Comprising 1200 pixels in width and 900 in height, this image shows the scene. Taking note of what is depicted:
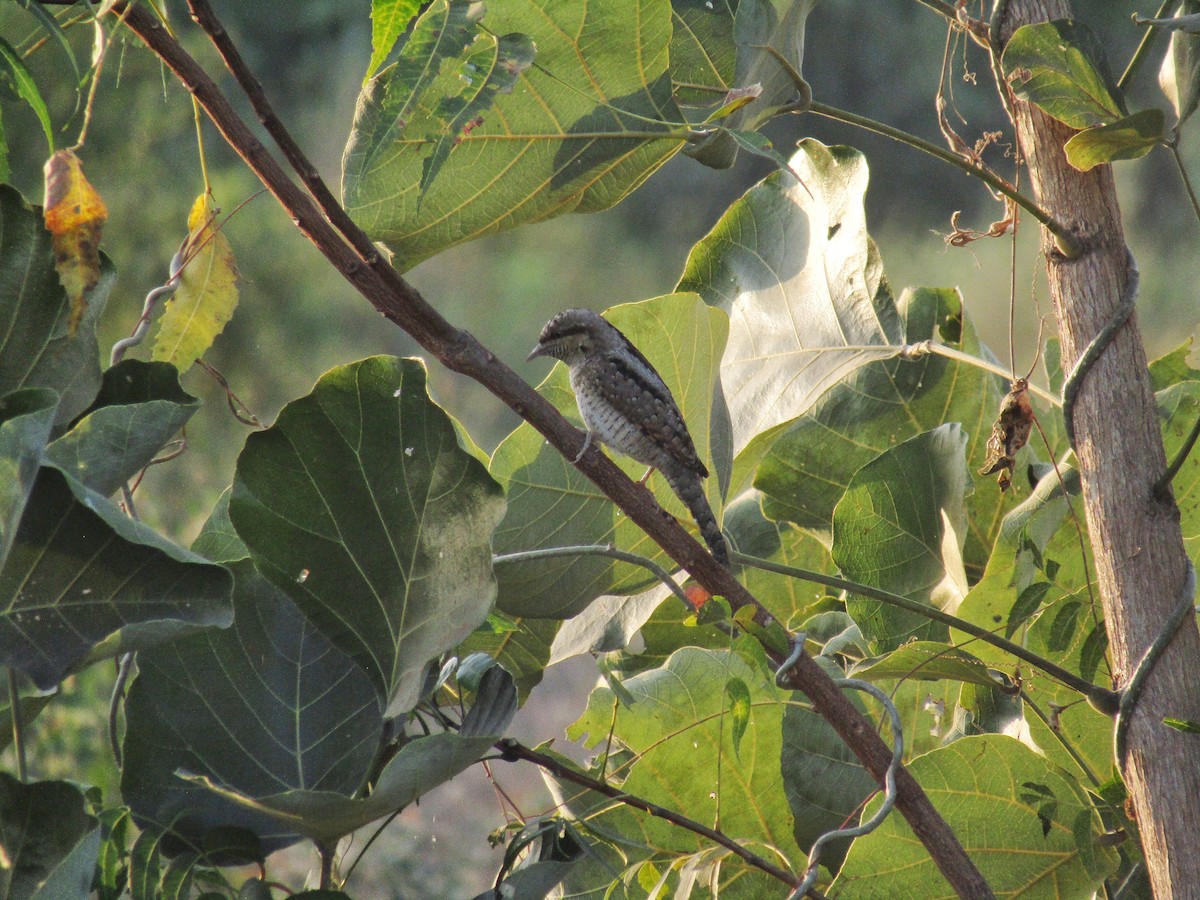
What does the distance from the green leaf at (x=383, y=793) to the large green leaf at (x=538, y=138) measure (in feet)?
1.51

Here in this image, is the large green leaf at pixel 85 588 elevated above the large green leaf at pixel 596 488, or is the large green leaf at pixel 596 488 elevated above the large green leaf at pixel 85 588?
the large green leaf at pixel 85 588

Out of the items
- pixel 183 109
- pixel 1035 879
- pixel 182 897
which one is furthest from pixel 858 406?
pixel 183 109

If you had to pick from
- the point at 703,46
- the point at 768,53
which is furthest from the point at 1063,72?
the point at 703,46

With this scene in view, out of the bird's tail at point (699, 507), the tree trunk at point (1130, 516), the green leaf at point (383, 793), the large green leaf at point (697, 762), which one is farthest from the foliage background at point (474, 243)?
the green leaf at point (383, 793)

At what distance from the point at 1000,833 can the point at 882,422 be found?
0.51 meters

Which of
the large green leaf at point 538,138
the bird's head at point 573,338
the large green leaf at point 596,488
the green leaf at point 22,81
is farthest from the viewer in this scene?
the bird's head at point 573,338

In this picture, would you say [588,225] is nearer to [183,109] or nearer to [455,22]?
[183,109]

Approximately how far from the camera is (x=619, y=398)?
1820 mm

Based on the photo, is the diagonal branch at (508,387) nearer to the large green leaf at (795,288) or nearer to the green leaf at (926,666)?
the green leaf at (926,666)

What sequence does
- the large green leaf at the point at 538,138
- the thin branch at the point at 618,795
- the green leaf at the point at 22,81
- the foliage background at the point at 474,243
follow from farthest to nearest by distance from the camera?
Result: the foliage background at the point at 474,243
the large green leaf at the point at 538,138
the thin branch at the point at 618,795
the green leaf at the point at 22,81

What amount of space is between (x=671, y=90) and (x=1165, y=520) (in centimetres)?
57

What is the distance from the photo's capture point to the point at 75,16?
2.41 ft

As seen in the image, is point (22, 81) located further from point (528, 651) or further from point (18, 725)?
point (528, 651)

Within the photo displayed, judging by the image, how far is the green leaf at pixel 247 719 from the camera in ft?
2.47
